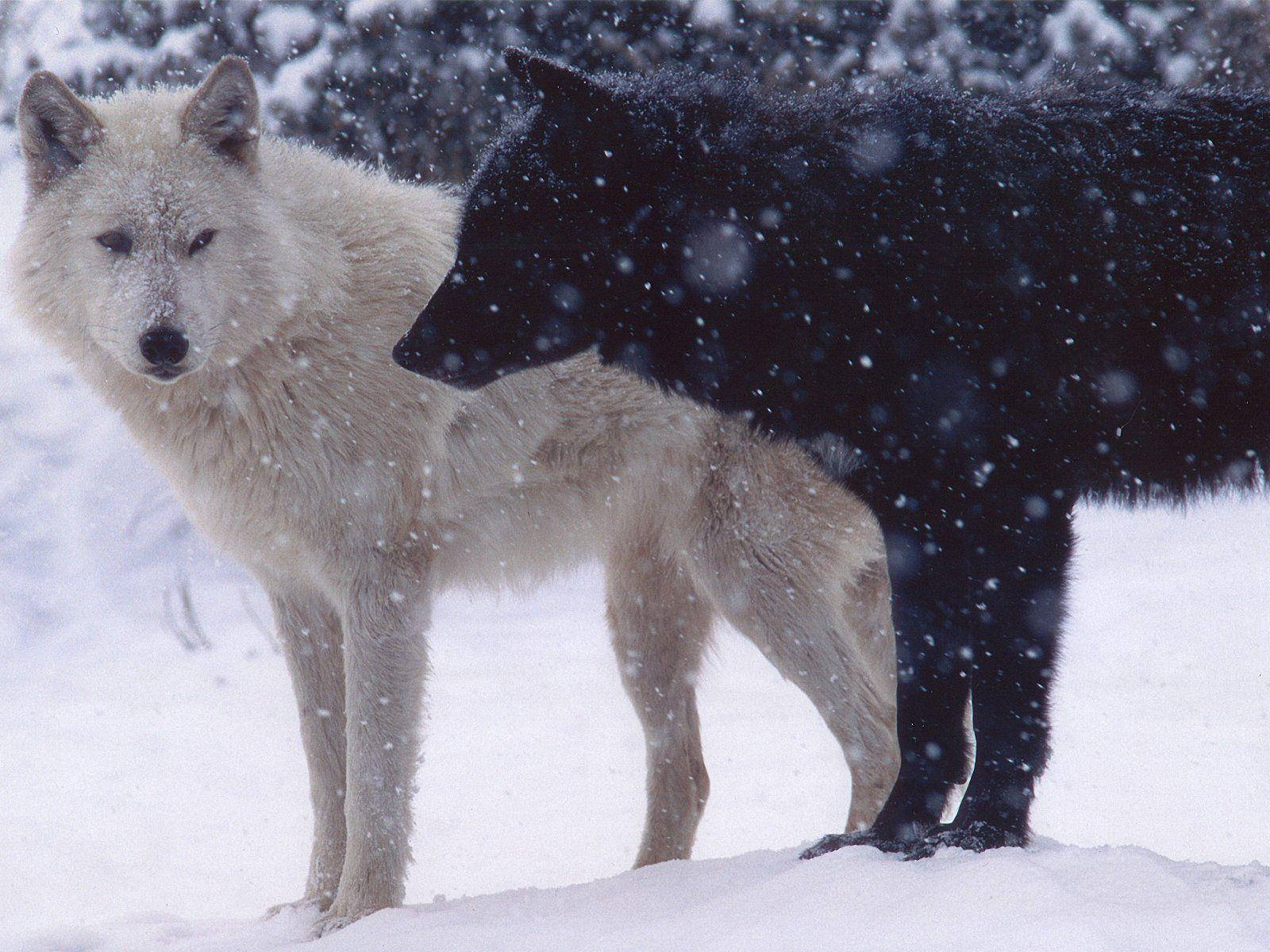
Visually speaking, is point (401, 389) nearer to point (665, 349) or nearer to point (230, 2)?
point (665, 349)

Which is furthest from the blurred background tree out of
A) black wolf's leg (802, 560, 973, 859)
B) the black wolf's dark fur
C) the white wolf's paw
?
black wolf's leg (802, 560, 973, 859)

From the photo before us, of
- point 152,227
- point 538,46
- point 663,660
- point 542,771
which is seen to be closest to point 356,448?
point 152,227

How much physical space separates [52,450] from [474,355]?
640 centimetres

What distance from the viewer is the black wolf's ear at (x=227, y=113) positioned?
2865 mm

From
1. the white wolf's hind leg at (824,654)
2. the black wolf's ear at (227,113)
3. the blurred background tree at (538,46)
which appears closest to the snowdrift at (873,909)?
the white wolf's hind leg at (824,654)

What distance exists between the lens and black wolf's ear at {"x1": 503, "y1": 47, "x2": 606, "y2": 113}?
241 centimetres

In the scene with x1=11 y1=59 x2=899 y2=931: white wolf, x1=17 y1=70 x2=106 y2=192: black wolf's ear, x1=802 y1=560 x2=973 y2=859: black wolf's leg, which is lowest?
x1=802 y1=560 x2=973 y2=859: black wolf's leg

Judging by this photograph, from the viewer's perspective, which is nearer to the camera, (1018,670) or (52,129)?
(1018,670)

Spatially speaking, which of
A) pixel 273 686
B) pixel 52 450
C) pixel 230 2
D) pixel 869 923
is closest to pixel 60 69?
pixel 230 2

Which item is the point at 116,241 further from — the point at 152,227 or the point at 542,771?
the point at 542,771

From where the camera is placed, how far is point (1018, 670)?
231 cm

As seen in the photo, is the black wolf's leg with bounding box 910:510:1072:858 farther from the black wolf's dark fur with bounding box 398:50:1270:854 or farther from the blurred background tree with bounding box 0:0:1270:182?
the blurred background tree with bounding box 0:0:1270:182

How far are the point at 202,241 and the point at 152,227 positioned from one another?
0.13 m

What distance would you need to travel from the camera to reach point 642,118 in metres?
2.48
